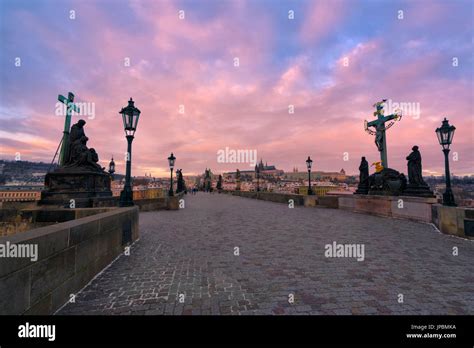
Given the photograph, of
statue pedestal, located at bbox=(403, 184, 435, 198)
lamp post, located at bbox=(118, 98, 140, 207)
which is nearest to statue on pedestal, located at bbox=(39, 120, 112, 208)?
lamp post, located at bbox=(118, 98, 140, 207)

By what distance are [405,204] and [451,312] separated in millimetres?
10197

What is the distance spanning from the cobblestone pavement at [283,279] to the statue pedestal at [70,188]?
151 inches

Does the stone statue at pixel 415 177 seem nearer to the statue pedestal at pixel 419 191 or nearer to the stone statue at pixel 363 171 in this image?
the statue pedestal at pixel 419 191

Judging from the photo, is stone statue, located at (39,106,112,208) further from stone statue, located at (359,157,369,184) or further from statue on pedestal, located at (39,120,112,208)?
stone statue, located at (359,157,369,184)

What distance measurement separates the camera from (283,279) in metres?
4.34

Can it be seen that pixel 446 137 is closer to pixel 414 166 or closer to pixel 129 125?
pixel 414 166

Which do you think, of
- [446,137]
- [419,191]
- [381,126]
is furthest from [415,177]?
[381,126]

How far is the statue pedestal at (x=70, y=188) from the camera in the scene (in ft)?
29.2

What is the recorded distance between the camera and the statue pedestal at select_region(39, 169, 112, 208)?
8.90m

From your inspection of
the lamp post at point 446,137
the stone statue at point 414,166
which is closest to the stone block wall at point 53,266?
the lamp post at point 446,137

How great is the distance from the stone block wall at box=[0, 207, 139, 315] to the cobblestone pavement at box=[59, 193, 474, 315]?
266mm
